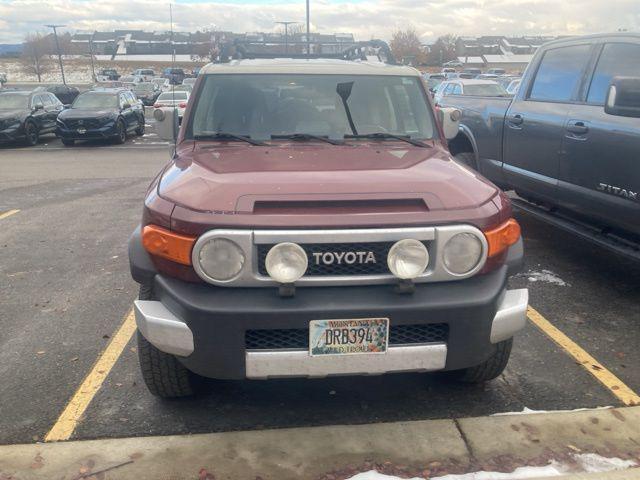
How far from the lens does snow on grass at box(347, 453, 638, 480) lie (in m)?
2.65

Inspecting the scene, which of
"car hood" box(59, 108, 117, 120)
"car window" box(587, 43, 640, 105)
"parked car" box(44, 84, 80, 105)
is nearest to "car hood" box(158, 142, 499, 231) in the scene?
"car window" box(587, 43, 640, 105)

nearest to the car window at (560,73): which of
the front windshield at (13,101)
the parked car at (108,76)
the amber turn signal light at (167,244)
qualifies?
the amber turn signal light at (167,244)

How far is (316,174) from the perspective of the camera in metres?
2.97

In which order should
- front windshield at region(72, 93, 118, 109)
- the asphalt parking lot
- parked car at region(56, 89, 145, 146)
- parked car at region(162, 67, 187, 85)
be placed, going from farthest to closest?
1. front windshield at region(72, 93, 118, 109)
2. parked car at region(56, 89, 145, 146)
3. parked car at region(162, 67, 187, 85)
4. the asphalt parking lot

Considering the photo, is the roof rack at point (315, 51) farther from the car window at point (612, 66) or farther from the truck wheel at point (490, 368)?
the truck wheel at point (490, 368)

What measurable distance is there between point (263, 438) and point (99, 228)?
489cm

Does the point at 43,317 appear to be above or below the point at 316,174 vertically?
below

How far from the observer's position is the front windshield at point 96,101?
17.6 metres

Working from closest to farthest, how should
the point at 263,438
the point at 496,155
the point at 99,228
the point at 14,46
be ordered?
the point at 263,438, the point at 496,155, the point at 99,228, the point at 14,46

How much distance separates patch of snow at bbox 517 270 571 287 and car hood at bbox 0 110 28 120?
15207 mm

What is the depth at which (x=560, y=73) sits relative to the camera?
17.5 feet

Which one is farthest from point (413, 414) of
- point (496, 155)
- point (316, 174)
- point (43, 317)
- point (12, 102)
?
point (12, 102)

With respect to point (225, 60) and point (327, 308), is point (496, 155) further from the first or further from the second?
point (327, 308)

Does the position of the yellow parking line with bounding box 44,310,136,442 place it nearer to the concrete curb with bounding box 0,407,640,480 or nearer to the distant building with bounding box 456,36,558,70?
the concrete curb with bounding box 0,407,640,480
